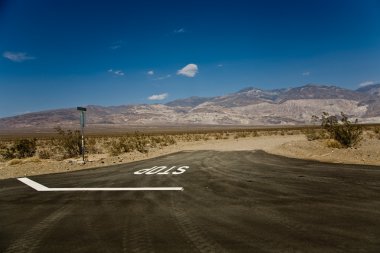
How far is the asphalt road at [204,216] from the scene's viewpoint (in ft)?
15.7

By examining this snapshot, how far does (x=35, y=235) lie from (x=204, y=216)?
276 cm

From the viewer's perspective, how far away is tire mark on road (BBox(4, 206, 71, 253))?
481cm

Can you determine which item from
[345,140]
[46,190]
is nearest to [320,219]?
[46,190]

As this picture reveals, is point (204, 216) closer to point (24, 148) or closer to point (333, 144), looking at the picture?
point (333, 144)

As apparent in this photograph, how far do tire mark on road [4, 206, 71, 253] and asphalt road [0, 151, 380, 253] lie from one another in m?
0.01

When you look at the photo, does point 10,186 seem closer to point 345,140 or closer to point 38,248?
point 38,248

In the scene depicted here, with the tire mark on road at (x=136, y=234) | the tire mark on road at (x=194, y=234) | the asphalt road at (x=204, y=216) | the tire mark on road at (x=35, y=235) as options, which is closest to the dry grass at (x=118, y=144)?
the asphalt road at (x=204, y=216)

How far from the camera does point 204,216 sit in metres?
6.23

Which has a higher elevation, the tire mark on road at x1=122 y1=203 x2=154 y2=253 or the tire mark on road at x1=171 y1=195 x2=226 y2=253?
the tire mark on road at x1=171 y1=195 x2=226 y2=253

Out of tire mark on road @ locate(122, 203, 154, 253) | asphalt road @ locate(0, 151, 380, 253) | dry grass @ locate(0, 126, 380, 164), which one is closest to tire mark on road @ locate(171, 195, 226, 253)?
asphalt road @ locate(0, 151, 380, 253)

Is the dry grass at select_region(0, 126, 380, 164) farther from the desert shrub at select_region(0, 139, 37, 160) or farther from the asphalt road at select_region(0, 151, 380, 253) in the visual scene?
the asphalt road at select_region(0, 151, 380, 253)

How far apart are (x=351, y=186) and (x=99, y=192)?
247 inches

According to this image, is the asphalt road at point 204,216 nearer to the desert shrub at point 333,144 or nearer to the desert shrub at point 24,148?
the desert shrub at point 333,144

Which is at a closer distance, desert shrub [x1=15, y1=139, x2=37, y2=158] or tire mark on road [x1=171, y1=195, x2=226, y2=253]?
tire mark on road [x1=171, y1=195, x2=226, y2=253]
